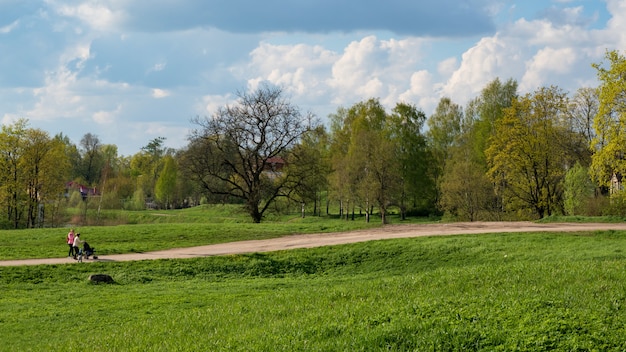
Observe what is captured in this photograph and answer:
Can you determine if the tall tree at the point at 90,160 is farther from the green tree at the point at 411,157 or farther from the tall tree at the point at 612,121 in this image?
the tall tree at the point at 612,121

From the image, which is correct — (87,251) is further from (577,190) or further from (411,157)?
(411,157)

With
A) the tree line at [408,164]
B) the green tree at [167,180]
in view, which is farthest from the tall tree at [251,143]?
the green tree at [167,180]

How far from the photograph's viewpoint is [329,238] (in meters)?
34.0

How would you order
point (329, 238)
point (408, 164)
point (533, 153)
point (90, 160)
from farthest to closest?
point (90, 160), point (408, 164), point (533, 153), point (329, 238)

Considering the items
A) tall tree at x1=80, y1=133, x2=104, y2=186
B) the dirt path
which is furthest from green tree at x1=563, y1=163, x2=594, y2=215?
tall tree at x1=80, y1=133, x2=104, y2=186

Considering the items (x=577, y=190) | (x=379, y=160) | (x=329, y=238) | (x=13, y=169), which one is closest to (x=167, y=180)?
(x=13, y=169)

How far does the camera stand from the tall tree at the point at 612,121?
36969mm

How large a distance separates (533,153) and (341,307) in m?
41.5

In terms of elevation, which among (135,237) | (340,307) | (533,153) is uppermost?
(533,153)

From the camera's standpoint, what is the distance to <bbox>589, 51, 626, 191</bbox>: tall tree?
121ft

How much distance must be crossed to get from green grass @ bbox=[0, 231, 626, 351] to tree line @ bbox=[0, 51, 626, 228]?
23.0 m

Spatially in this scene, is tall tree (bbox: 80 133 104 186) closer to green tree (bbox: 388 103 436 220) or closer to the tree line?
the tree line

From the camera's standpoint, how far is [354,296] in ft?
45.8

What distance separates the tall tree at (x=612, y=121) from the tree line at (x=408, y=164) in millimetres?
84
